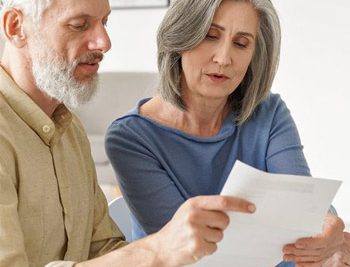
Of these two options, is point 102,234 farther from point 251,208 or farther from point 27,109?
point 251,208

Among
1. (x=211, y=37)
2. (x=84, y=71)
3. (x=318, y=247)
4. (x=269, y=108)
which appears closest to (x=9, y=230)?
(x=84, y=71)

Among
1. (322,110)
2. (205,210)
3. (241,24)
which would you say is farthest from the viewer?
(322,110)

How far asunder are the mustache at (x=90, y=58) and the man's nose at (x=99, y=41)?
1cm

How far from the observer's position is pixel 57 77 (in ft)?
3.76

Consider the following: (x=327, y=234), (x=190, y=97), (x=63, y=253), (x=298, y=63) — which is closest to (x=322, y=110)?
(x=298, y=63)

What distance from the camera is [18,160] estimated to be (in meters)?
1.08

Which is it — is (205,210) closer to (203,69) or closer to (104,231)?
(104,231)

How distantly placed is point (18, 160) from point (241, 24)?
0.68m

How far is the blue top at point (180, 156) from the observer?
1475mm

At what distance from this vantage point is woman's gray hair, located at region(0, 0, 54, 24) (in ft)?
3.69

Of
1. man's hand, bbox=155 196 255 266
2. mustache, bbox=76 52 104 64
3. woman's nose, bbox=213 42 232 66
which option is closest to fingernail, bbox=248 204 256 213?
man's hand, bbox=155 196 255 266

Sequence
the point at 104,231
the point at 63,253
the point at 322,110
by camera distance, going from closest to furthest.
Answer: the point at 63,253
the point at 104,231
the point at 322,110

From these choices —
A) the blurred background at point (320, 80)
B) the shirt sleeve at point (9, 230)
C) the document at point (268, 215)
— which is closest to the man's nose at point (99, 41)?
the shirt sleeve at point (9, 230)

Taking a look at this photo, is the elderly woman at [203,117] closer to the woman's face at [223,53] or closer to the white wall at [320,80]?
the woman's face at [223,53]
